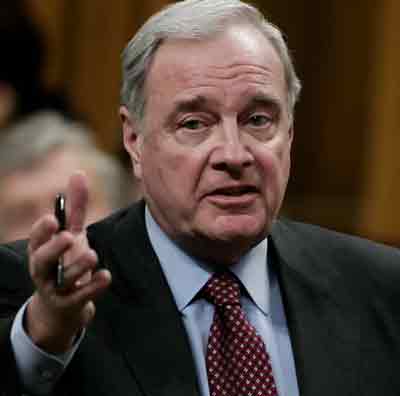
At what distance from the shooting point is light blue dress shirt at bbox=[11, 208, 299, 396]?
2094mm

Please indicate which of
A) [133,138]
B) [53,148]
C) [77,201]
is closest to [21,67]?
[53,148]

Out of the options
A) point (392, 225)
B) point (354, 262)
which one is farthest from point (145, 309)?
point (392, 225)

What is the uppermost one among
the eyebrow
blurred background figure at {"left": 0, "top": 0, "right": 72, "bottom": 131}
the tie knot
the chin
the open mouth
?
the eyebrow

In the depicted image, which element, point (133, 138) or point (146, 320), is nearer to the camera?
point (146, 320)

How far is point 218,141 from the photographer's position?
82.7 inches

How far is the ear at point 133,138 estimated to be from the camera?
7.50ft

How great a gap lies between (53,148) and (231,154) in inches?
63.0

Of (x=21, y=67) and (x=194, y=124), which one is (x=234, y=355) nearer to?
(x=194, y=124)

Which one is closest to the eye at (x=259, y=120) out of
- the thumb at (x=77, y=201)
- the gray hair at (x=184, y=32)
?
the gray hair at (x=184, y=32)

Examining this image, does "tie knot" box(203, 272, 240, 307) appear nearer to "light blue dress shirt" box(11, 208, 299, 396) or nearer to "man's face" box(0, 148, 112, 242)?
"light blue dress shirt" box(11, 208, 299, 396)

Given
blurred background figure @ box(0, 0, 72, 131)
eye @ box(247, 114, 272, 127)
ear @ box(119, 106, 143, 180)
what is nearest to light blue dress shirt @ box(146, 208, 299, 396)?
ear @ box(119, 106, 143, 180)

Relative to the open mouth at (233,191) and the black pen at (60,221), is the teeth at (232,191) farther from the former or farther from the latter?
the black pen at (60,221)

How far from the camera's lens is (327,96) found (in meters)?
4.84

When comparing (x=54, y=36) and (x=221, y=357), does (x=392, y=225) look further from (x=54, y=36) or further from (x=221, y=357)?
(x=221, y=357)
